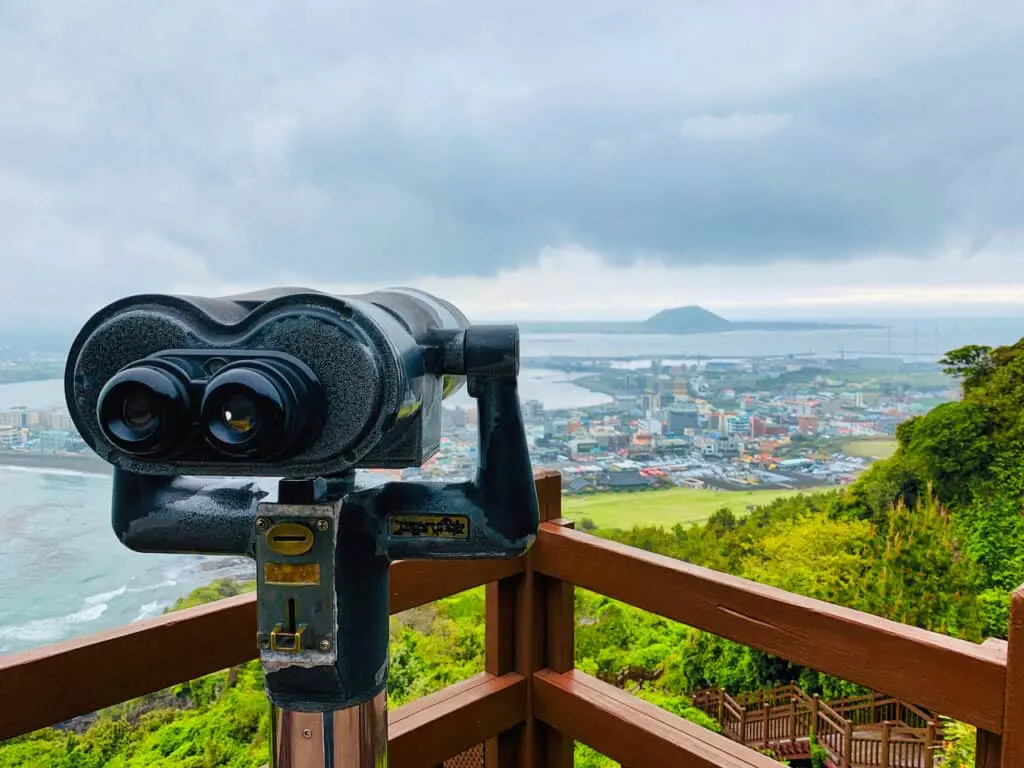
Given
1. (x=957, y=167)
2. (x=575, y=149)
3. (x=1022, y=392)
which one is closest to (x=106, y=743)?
(x=575, y=149)

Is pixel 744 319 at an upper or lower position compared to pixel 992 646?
upper

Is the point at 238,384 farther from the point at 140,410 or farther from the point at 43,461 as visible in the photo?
the point at 43,461

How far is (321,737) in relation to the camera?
27.2 inches

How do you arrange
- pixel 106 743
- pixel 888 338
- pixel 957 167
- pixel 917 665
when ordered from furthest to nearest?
pixel 957 167
pixel 888 338
pixel 106 743
pixel 917 665

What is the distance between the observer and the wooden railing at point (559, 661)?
2.76 ft

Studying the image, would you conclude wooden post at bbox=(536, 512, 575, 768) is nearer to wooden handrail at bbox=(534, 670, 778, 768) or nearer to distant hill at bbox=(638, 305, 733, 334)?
wooden handrail at bbox=(534, 670, 778, 768)

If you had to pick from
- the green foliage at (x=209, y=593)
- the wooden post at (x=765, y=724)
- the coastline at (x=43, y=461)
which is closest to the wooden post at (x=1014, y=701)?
the green foliage at (x=209, y=593)

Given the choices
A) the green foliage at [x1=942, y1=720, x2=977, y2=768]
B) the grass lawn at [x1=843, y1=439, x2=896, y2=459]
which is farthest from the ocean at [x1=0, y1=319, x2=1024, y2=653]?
the grass lawn at [x1=843, y1=439, x2=896, y2=459]

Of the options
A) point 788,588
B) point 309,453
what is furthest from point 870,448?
point 309,453

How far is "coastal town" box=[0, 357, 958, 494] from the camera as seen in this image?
1.37 meters

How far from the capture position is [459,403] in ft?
2.60

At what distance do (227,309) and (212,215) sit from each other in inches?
92.0

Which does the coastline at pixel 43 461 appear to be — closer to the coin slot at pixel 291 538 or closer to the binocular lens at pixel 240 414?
the coin slot at pixel 291 538

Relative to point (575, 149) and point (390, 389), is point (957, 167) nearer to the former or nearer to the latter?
point (575, 149)
